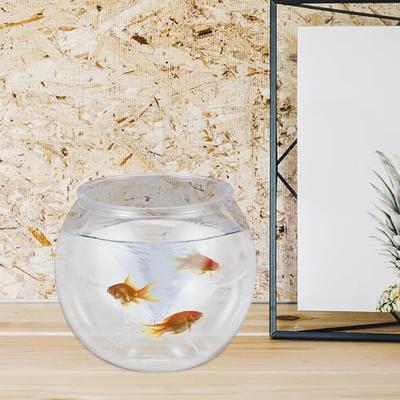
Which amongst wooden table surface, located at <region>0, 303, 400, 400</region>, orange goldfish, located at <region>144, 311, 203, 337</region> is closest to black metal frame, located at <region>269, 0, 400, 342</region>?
wooden table surface, located at <region>0, 303, 400, 400</region>

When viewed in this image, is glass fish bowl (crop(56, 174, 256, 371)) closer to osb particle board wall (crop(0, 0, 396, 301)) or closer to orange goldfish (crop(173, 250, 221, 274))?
orange goldfish (crop(173, 250, 221, 274))

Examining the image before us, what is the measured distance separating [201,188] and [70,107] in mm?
226

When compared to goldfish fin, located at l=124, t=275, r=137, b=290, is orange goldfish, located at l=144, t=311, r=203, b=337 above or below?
below

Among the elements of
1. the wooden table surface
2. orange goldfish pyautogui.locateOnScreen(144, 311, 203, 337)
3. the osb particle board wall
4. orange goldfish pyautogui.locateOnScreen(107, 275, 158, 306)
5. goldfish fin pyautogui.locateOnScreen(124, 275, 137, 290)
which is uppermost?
the osb particle board wall

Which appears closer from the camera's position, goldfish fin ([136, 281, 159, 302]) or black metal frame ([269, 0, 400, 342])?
goldfish fin ([136, 281, 159, 302])

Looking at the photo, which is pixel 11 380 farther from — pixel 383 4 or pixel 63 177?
pixel 383 4

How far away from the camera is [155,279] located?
2.98 feet

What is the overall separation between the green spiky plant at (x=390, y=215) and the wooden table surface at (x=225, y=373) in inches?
4.5

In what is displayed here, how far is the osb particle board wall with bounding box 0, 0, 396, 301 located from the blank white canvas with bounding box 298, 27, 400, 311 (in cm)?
6

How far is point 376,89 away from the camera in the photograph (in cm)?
102

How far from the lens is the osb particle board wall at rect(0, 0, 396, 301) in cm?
109

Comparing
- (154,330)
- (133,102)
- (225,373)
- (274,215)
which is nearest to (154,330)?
(154,330)

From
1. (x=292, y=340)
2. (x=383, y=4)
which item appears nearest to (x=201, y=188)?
(x=292, y=340)

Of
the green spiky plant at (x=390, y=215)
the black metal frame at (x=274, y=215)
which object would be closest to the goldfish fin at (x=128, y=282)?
the black metal frame at (x=274, y=215)
